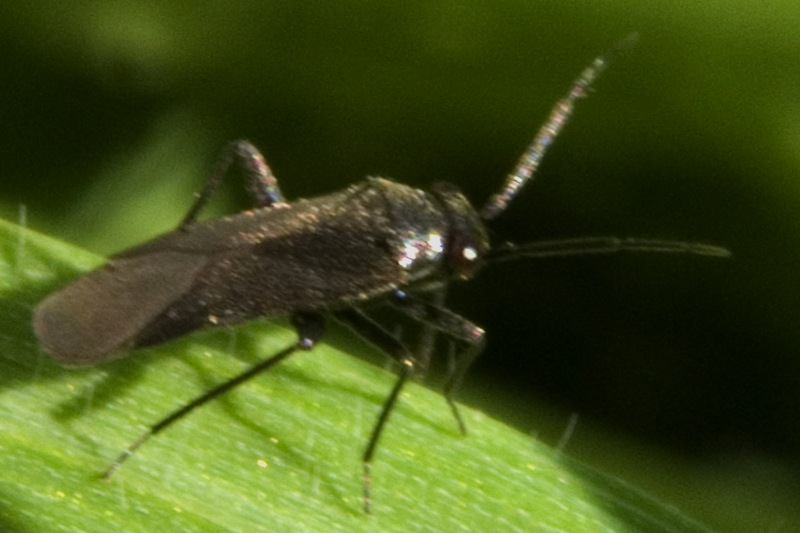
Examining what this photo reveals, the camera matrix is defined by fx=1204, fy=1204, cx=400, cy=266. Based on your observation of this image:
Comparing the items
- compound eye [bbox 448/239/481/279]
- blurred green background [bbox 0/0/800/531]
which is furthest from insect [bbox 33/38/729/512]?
blurred green background [bbox 0/0/800/531]

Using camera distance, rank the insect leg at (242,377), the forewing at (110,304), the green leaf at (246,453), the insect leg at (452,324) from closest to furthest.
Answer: the green leaf at (246,453) < the insect leg at (242,377) < the forewing at (110,304) < the insect leg at (452,324)

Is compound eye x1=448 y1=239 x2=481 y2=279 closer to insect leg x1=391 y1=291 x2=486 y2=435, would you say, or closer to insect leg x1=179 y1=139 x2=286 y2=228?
insect leg x1=391 y1=291 x2=486 y2=435

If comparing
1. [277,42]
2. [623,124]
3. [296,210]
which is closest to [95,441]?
[296,210]

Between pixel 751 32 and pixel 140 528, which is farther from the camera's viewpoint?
pixel 751 32

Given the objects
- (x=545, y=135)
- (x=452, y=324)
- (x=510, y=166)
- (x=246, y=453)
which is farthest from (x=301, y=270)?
(x=510, y=166)

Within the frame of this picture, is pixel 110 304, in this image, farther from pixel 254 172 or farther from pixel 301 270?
pixel 254 172

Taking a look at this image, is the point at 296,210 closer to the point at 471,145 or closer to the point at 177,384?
the point at 177,384

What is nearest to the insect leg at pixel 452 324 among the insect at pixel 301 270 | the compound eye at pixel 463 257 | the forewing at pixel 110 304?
the insect at pixel 301 270

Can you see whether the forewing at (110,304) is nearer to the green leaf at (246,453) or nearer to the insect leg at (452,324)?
the green leaf at (246,453)
